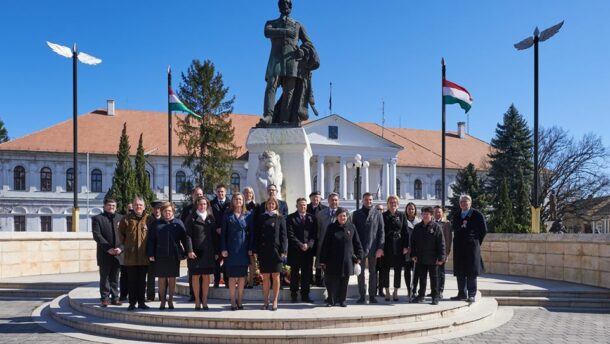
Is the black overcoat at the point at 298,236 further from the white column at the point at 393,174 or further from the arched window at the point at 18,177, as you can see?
the white column at the point at 393,174

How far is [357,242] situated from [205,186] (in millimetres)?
39906

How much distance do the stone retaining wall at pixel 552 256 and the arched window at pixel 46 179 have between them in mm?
44940

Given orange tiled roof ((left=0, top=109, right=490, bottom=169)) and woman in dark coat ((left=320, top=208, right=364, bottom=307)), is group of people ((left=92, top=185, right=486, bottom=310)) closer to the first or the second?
woman in dark coat ((left=320, top=208, right=364, bottom=307))

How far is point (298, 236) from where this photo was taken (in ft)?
30.1

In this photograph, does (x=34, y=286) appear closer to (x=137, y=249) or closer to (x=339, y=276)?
(x=137, y=249)

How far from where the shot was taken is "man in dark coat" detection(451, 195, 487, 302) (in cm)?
1004

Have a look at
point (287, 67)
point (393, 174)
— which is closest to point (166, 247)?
point (287, 67)

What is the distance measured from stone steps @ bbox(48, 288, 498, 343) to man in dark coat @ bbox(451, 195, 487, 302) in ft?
2.49

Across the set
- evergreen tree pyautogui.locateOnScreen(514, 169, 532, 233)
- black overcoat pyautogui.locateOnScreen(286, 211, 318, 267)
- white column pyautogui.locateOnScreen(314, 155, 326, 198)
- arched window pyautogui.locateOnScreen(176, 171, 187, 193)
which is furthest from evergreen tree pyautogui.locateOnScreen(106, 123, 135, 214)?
black overcoat pyautogui.locateOnScreen(286, 211, 318, 267)

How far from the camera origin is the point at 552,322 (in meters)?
9.81

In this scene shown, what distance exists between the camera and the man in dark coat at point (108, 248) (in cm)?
929

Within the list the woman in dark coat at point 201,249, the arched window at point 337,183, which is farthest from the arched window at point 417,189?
the woman in dark coat at point 201,249

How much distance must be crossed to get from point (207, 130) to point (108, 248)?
40362 mm

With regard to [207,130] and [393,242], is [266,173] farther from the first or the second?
[207,130]
